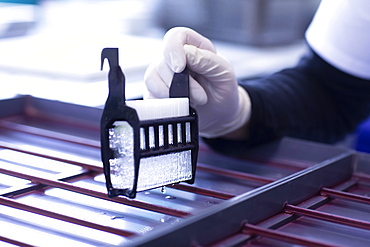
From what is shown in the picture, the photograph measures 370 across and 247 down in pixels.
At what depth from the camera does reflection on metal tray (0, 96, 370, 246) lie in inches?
27.7

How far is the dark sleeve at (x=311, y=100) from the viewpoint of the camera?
1402 millimetres

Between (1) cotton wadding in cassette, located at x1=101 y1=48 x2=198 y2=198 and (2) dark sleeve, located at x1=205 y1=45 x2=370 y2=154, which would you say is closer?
(1) cotton wadding in cassette, located at x1=101 y1=48 x2=198 y2=198

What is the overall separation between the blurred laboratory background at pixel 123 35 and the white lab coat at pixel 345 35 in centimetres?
63

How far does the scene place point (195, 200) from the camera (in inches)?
35.8

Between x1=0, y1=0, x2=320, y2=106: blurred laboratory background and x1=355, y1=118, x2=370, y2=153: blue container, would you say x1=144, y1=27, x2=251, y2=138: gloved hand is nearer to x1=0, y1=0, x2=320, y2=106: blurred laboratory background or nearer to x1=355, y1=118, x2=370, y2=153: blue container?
x1=0, y1=0, x2=320, y2=106: blurred laboratory background

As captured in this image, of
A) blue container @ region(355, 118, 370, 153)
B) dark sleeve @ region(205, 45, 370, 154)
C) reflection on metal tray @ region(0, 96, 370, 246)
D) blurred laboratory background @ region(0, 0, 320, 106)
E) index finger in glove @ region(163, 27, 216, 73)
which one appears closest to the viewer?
reflection on metal tray @ region(0, 96, 370, 246)

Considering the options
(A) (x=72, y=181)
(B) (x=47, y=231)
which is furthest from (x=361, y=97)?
(B) (x=47, y=231)

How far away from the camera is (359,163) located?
3.51 ft

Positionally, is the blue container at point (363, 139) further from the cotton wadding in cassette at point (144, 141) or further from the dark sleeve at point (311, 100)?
the cotton wadding in cassette at point (144, 141)

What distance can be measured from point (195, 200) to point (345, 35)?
31.7 inches

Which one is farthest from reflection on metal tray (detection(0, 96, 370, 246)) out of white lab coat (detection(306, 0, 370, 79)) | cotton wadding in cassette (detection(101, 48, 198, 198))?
white lab coat (detection(306, 0, 370, 79))

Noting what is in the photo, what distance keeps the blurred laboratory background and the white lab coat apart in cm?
63

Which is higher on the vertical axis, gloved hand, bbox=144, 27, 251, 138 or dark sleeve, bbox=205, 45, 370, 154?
gloved hand, bbox=144, 27, 251, 138

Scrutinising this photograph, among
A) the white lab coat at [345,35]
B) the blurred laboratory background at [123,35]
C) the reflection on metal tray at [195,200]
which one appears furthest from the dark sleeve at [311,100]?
the blurred laboratory background at [123,35]
